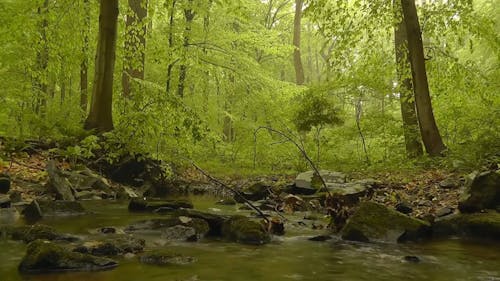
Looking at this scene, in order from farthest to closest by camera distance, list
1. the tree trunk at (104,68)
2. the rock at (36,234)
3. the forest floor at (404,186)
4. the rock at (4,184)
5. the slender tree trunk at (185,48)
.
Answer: the slender tree trunk at (185,48) → the tree trunk at (104,68) → the rock at (4,184) → the forest floor at (404,186) → the rock at (36,234)

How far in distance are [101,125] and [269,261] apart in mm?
8614

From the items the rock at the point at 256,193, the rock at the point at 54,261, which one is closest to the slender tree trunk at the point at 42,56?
the rock at the point at 256,193

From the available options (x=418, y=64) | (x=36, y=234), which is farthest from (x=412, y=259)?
(x=418, y=64)

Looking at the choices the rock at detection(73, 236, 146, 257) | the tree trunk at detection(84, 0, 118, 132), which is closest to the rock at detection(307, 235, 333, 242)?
the rock at detection(73, 236, 146, 257)

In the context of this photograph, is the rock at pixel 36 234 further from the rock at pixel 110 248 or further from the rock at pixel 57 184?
the rock at pixel 57 184

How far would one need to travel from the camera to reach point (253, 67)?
63.4ft

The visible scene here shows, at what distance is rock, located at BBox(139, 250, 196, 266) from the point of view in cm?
488

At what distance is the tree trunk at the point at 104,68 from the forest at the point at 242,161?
0.04m

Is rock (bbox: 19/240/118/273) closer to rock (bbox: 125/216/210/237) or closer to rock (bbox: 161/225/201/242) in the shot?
rock (bbox: 161/225/201/242)

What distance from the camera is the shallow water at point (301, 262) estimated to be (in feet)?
14.7

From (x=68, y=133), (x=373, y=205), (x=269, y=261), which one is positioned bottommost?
(x=269, y=261)

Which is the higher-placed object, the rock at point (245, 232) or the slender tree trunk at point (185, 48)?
the slender tree trunk at point (185, 48)

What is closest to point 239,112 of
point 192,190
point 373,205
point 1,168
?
point 192,190

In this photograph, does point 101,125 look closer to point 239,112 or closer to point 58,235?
point 58,235
